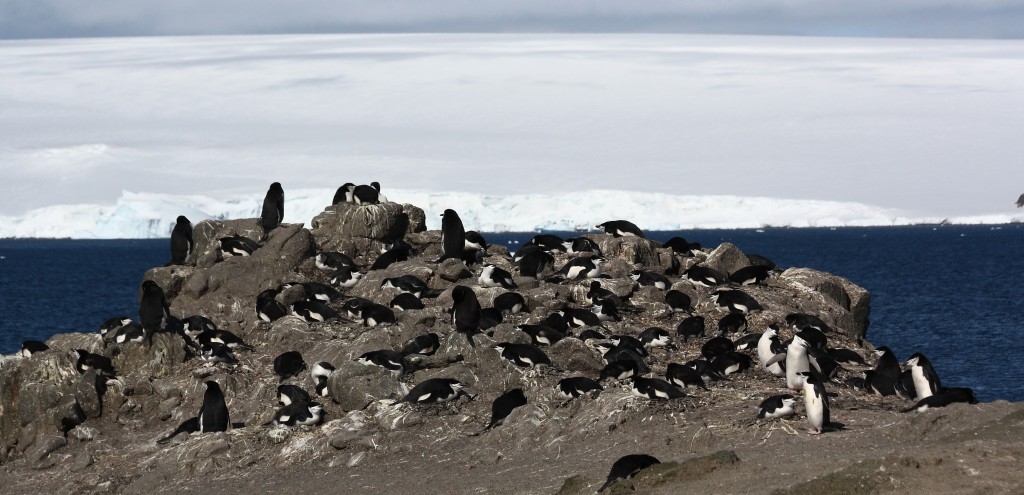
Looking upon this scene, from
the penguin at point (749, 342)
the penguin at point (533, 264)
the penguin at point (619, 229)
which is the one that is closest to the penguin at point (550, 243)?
the penguin at point (619, 229)

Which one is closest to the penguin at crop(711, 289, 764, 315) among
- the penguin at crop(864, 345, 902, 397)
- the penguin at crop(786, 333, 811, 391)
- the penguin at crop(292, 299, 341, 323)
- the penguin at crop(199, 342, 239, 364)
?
the penguin at crop(864, 345, 902, 397)

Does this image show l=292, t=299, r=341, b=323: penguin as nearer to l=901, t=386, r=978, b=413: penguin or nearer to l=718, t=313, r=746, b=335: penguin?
l=718, t=313, r=746, b=335: penguin

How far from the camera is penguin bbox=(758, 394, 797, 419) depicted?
63.5 feet

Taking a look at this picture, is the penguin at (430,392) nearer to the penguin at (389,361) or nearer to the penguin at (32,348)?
the penguin at (389,361)

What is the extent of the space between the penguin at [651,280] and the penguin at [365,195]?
7.41 metres

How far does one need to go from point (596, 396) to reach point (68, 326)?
47.6 metres

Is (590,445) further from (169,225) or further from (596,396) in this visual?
(169,225)

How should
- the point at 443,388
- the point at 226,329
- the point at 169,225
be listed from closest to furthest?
the point at 443,388
the point at 226,329
the point at 169,225

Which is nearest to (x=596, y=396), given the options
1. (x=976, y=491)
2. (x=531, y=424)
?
(x=531, y=424)

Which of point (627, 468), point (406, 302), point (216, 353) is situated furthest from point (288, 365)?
point (627, 468)

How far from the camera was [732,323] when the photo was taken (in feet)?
87.4

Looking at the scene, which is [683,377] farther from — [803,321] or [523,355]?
[803,321]

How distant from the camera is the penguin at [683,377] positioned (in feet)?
72.3

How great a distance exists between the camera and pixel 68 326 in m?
63.3
